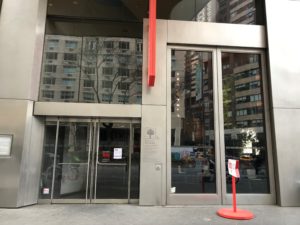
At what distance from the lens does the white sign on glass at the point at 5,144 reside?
769cm

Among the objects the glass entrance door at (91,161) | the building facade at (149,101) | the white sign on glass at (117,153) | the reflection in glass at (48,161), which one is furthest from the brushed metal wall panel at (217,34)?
the reflection in glass at (48,161)

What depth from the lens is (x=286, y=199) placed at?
8.25m

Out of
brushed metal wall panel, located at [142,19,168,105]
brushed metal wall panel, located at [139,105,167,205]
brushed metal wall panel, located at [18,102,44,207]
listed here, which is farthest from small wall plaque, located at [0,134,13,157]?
brushed metal wall panel, located at [142,19,168,105]

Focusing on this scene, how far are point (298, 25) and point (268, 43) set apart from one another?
1.33 m

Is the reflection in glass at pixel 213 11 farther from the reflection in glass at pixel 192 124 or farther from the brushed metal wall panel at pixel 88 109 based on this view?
the brushed metal wall panel at pixel 88 109

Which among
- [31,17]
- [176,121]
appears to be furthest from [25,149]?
[176,121]

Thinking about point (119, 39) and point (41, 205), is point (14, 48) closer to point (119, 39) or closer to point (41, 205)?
point (119, 39)

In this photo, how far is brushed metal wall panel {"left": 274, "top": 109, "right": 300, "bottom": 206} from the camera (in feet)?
27.2

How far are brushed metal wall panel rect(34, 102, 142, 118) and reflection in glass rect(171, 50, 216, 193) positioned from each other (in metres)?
1.49

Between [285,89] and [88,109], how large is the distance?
681 centimetres

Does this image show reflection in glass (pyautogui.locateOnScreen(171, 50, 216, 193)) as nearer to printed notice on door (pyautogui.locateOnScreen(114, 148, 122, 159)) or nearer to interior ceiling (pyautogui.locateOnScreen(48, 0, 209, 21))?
interior ceiling (pyautogui.locateOnScreen(48, 0, 209, 21))

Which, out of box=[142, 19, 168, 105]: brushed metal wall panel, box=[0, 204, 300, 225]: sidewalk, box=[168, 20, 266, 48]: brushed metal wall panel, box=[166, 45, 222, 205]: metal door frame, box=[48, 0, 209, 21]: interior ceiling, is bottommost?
box=[0, 204, 300, 225]: sidewalk

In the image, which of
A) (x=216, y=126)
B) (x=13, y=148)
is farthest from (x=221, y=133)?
(x=13, y=148)

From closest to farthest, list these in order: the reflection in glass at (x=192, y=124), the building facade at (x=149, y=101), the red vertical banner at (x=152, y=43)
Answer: the red vertical banner at (x=152, y=43)
the building facade at (x=149, y=101)
the reflection in glass at (x=192, y=124)
